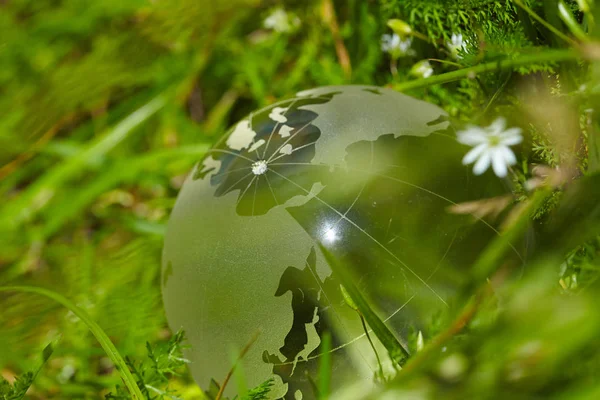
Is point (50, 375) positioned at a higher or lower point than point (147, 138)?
lower

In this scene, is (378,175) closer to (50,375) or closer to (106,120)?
(50,375)

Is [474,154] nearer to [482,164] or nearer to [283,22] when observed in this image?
[482,164]

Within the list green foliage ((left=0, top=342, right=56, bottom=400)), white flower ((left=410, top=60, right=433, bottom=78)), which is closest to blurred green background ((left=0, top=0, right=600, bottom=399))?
white flower ((left=410, top=60, right=433, bottom=78))

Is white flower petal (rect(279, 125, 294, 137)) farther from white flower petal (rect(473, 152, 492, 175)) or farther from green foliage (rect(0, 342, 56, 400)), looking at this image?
green foliage (rect(0, 342, 56, 400))

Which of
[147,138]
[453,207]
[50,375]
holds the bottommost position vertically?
[50,375]

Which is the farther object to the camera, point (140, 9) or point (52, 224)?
point (140, 9)

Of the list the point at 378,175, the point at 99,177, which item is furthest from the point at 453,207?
the point at 99,177
